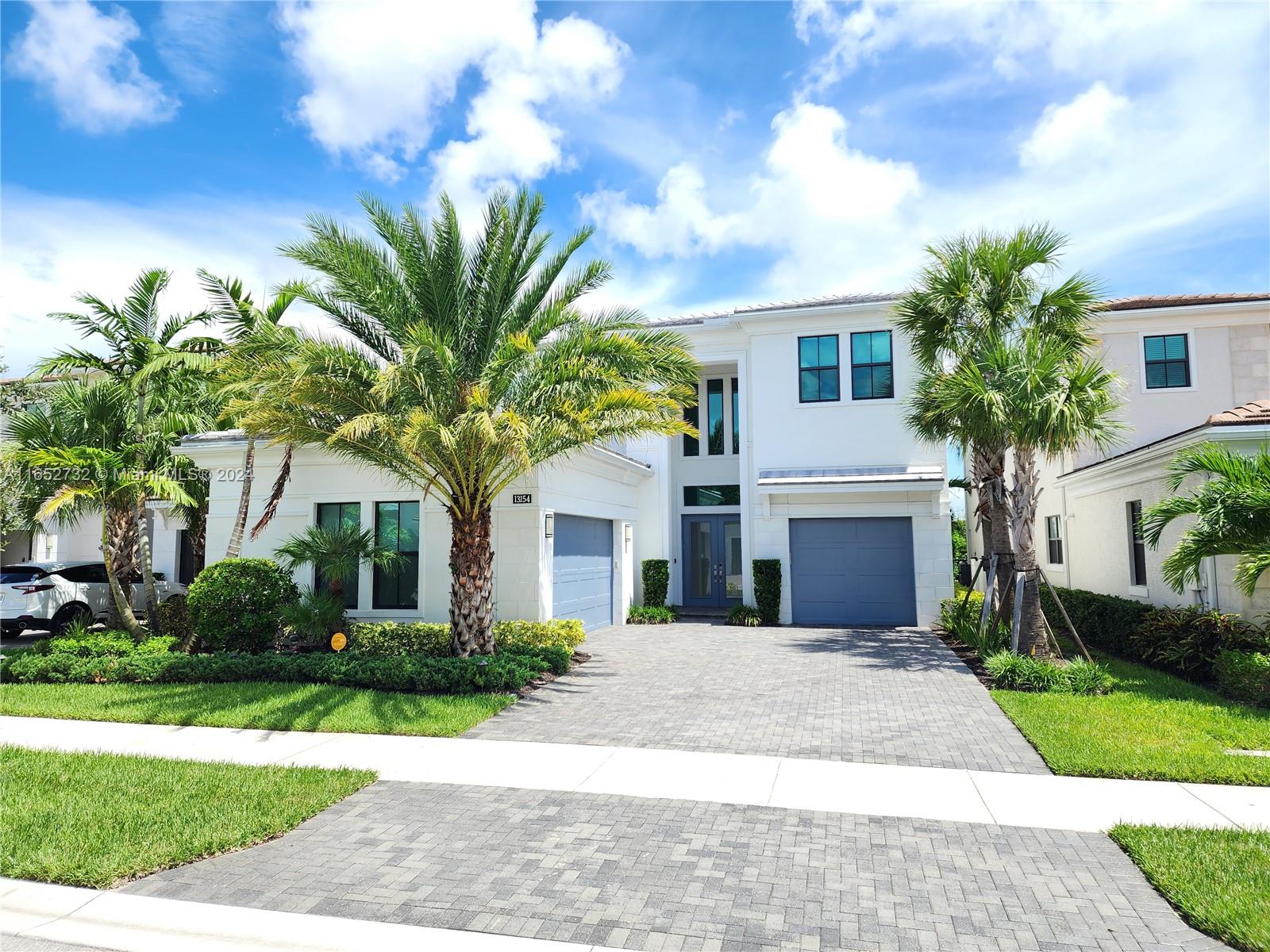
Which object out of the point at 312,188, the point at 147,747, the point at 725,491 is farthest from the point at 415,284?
the point at 725,491

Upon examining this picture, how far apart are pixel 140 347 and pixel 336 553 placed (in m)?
4.48

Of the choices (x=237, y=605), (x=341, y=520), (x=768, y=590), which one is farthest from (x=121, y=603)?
(x=768, y=590)

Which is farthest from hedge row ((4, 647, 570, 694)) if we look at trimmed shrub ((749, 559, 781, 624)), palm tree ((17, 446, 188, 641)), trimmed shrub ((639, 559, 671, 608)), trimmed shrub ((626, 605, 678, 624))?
trimmed shrub ((639, 559, 671, 608))

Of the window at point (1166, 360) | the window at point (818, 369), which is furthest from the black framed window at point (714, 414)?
the window at point (1166, 360)

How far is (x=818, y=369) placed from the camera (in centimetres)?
1844

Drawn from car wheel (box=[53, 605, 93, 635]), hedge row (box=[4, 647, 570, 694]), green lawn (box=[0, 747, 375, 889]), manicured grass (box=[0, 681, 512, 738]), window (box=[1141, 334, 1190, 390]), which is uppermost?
window (box=[1141, 334, 1190, 390])

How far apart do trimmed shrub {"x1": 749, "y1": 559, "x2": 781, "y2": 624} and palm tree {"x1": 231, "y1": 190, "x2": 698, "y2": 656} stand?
24.0ft

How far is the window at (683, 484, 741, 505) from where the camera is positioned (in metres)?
20.9

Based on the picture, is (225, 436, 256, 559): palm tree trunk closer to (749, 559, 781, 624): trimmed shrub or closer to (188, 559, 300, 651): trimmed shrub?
(188, 559, 300, 651): trimmed shrub

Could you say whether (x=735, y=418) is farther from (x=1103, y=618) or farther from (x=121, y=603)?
(x=121, y=603)

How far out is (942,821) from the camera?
218 inches

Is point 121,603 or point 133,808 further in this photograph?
point 121,603

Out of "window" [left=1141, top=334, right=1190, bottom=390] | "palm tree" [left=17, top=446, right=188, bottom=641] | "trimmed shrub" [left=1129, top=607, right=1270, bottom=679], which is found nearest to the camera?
"trimmed shrub" [left=1129, top=607, right=1270, bottom=679]

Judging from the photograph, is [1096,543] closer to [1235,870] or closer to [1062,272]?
[1062,272]
